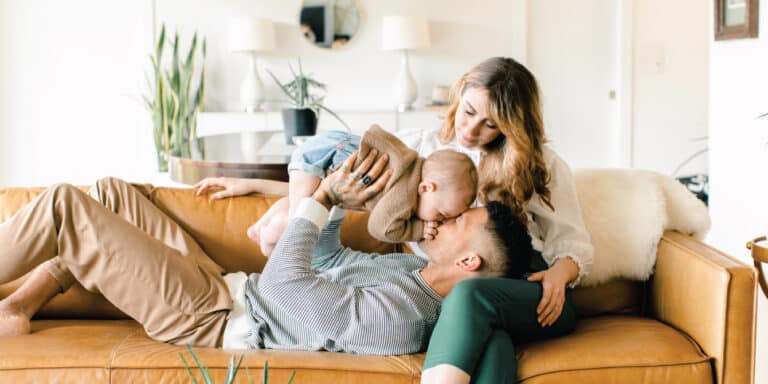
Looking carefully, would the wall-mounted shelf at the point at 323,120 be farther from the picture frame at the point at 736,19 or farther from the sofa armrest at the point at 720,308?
the sofa armrest at the point at 720,308

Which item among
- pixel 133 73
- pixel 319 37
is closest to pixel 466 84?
pixel 319 37

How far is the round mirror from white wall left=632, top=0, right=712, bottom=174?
198 centimetres

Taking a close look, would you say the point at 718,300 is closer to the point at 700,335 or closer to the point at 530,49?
the point at 700,335

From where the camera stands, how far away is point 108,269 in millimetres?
2150

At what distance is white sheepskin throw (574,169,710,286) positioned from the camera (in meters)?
2.31

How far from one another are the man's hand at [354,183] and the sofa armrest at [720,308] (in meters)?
0.79

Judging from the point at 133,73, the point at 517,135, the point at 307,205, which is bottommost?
the point at 307,205

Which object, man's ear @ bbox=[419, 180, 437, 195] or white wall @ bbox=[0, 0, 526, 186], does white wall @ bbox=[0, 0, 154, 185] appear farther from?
man's ear @ bbox=[419, 180, 437, 195]

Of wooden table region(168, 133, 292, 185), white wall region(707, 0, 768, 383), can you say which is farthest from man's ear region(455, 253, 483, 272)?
white wall region(707, 0, 768, 383)

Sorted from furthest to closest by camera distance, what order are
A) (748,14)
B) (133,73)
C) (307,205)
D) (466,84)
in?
(133,73)
(748,14)
(466,84)
(307,205)

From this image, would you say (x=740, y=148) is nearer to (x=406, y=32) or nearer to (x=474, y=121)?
(x=474, y=121)

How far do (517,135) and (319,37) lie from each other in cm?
406

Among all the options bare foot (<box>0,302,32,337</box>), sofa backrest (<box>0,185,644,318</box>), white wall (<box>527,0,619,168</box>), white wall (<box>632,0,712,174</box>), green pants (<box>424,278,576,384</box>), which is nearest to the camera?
green pants (<box>424,278,576,384</box>)

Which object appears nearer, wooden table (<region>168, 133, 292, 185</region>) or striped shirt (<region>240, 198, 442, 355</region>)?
striped shirt (<region>240, 198, 442, 355</region>)
